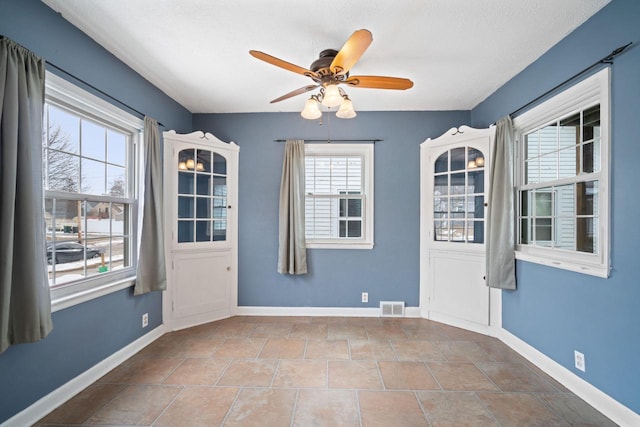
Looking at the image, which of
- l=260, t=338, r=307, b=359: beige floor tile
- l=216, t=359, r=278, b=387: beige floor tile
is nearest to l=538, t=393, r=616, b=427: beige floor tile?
l=260, t=338, r=307, b=359: beige floor tile

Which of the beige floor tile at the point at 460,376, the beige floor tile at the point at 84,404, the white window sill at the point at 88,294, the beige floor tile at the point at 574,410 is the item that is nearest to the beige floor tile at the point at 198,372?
the beige floor tile at the point at 84,404

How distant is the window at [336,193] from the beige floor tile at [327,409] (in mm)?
1884

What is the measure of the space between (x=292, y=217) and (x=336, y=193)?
0.68 meters

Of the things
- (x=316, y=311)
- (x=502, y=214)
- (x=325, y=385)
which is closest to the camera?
(x=325, y=385)

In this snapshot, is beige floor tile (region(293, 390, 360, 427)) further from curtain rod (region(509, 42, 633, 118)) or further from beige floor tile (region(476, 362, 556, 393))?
curtain rod (region(509, 42, 633, 118))

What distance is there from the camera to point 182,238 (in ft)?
10.9

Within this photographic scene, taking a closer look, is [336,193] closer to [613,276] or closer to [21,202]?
[613,276]

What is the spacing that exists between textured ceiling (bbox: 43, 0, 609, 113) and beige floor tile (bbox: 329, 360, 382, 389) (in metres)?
2.72

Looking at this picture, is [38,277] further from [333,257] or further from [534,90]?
[534,90]

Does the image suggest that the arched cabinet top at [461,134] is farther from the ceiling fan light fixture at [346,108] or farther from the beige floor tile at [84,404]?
the beige floor tile at [84,404]

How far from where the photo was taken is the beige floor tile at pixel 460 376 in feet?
7.04

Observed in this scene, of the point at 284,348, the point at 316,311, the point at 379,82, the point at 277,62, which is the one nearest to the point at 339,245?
the point at 316,311

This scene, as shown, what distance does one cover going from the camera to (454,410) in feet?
6.22

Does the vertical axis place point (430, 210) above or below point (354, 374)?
above
